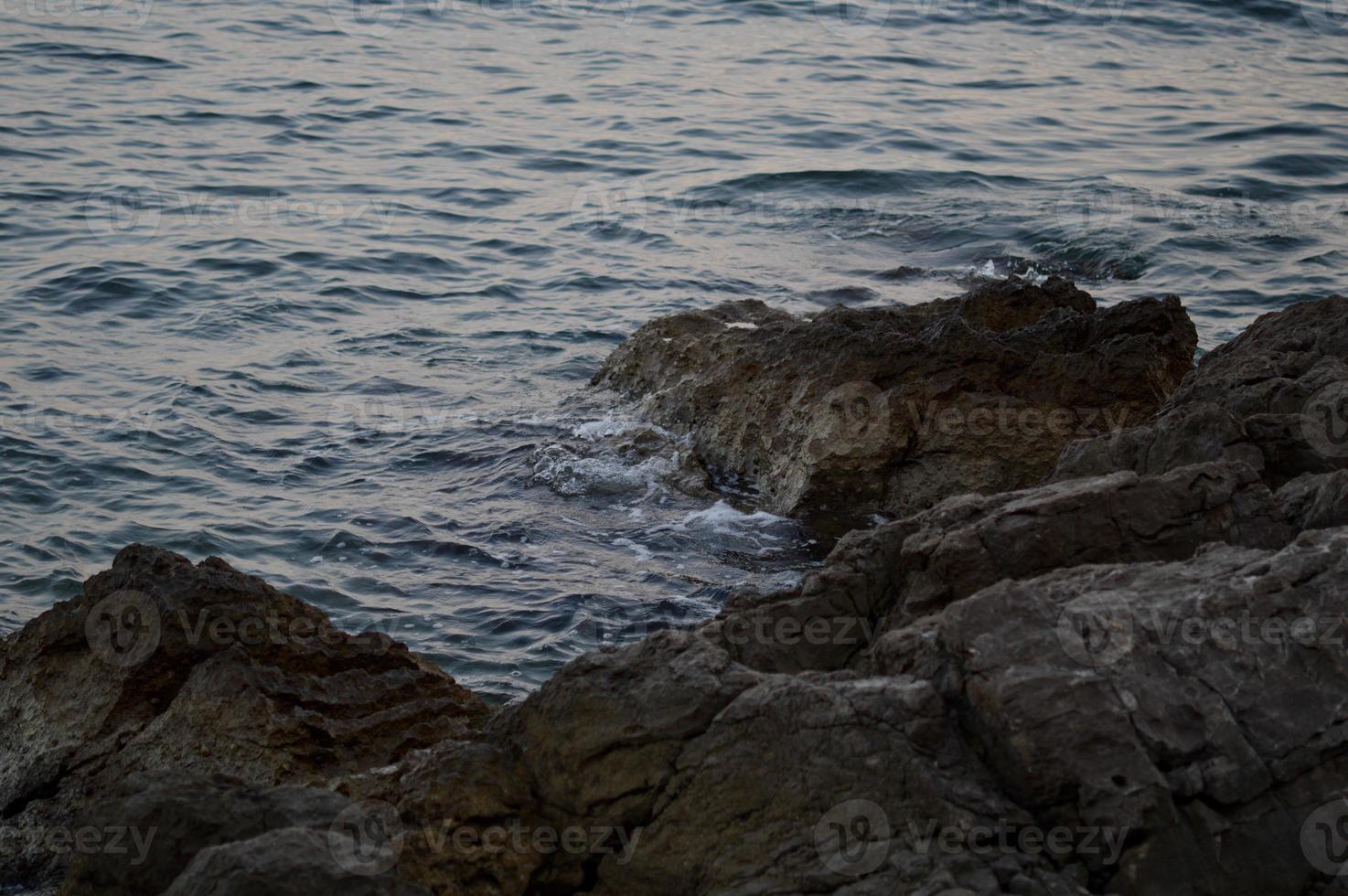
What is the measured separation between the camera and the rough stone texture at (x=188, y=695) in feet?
15.2

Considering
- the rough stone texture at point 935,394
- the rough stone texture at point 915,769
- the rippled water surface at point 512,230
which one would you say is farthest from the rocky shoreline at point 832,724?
the rippled water surface at point 512,230

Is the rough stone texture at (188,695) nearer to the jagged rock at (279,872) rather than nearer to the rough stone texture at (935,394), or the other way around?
the jagged rock at (279,872)

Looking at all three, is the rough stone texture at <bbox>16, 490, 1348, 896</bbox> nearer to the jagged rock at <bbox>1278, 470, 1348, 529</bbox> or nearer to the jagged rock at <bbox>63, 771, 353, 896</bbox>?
the jagged rock at <bbox>63, 771, 353, 896</bbox>

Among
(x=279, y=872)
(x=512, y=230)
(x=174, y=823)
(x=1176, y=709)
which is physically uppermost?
(x=1176, y=709)

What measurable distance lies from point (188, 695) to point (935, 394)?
13.6 feet

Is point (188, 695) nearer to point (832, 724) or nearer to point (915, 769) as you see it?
point (832, 724)

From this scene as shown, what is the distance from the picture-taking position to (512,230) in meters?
14.1

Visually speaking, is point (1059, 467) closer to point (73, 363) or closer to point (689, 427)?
point (689, 427)

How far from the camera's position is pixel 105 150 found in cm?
1535

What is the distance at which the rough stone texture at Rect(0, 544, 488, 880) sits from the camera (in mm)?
4645

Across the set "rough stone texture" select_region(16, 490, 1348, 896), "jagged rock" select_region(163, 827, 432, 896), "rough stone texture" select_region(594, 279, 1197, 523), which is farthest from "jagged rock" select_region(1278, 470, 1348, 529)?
"jagged rock" select_region(163, 827, 432, 896)

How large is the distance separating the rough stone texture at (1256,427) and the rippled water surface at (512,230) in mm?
2091

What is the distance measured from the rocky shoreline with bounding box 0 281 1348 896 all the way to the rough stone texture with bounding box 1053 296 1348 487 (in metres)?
0.02

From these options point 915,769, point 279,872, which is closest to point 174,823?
point 279,872
